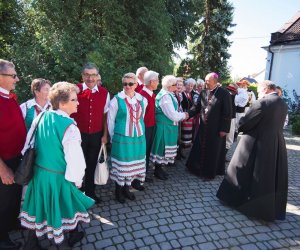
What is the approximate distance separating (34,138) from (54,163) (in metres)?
0.33

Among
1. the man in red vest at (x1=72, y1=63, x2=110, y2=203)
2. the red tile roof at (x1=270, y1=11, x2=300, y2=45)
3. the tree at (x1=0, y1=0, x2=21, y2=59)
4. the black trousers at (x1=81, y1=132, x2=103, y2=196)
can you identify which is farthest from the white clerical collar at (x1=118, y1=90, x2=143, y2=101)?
the red tile roof at (x1=270, y1=11, x2=300, y2=45)

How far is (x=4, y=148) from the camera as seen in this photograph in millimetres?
3068

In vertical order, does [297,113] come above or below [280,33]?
below

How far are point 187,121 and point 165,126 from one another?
1.45 m

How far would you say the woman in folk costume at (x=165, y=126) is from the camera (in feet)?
17.7

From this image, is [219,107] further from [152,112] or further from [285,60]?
[285,60]

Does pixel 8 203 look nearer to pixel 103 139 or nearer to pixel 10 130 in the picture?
pixel 10 130

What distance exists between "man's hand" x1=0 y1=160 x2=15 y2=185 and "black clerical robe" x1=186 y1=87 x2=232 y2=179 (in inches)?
149

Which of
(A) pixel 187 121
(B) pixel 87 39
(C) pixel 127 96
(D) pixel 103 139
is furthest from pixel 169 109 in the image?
(B) pixel 87 39

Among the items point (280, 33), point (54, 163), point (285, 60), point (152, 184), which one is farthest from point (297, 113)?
point (54, 163)

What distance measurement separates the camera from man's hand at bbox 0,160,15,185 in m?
2.91

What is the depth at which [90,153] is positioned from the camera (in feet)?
14.0

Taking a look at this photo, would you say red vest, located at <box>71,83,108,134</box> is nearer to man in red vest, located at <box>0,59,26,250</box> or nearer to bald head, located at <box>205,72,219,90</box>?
man in red vest, located at <box>0,59,26,250</box>

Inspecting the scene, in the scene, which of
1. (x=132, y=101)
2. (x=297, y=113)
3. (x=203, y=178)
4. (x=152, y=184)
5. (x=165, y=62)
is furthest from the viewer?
(x=297, y=113)
